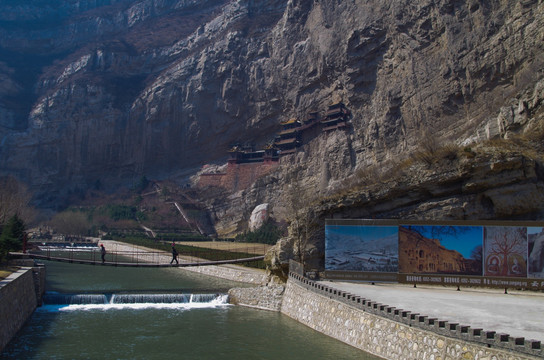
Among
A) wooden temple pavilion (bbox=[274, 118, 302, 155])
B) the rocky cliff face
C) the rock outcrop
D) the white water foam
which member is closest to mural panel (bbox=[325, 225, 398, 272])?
the rock outcrop

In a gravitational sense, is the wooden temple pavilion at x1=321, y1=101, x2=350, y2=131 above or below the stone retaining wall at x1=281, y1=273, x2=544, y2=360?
above

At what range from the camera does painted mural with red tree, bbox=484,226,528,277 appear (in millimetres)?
17312

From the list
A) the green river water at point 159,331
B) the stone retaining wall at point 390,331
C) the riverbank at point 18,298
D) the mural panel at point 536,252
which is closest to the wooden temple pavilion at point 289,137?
the green river water at point 159,331

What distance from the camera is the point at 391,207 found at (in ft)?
68.2

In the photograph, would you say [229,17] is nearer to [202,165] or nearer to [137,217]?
[202,165]

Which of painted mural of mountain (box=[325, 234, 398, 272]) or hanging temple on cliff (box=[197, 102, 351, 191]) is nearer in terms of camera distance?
painted mural of mountain (box=[325, 234, 398, 272])

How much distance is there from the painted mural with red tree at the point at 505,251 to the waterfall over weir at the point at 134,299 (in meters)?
11.1

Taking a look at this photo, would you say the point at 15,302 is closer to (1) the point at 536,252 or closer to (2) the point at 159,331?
(2) the point at 159,331

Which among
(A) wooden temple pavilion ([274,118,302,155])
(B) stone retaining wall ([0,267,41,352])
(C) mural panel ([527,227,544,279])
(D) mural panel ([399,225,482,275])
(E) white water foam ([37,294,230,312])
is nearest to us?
(B) stone retaining wall ([0,267,41,352])

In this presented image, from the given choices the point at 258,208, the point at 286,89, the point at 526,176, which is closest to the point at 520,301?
the point at 526,176

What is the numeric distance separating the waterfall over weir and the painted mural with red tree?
11.1m

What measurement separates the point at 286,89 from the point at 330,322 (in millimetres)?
54665

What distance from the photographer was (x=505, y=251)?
1745 cm

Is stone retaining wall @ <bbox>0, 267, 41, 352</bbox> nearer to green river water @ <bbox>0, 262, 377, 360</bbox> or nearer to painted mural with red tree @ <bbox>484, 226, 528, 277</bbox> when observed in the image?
green river water @ <bbox>0, 262, 377, 360</bbox>
